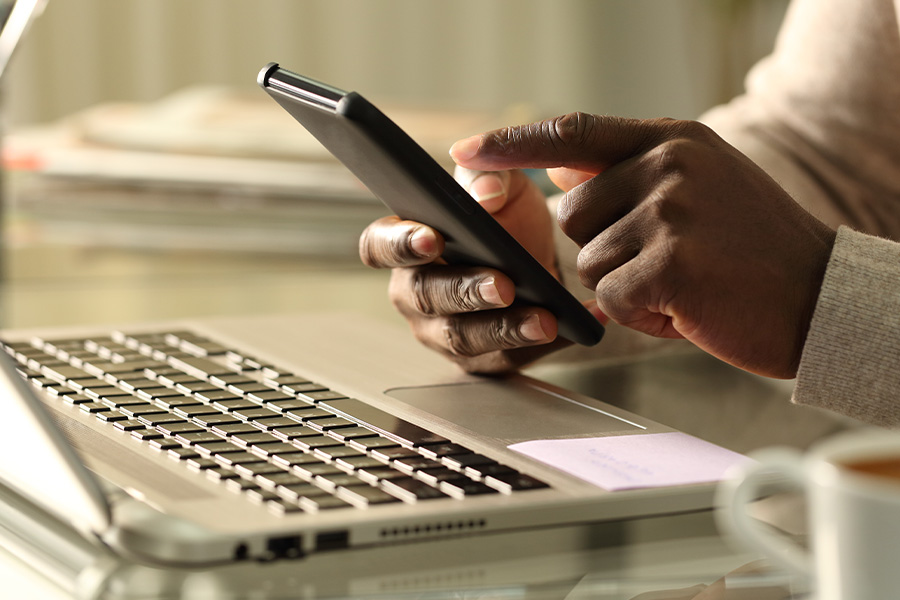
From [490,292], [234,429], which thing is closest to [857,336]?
[490,292]

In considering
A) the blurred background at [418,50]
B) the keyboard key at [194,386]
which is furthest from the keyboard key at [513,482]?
the blurred background at [418,50]

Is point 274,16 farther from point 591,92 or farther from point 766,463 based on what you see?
point 766,463

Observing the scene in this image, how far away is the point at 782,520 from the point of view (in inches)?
17.0

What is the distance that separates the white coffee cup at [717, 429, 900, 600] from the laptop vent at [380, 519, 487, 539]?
4.4 inches

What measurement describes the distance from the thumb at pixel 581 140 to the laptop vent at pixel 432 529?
0.22m

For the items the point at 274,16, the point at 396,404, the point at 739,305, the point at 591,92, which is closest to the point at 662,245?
the point at 739,305

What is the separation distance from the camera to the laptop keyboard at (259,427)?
16.2 inches

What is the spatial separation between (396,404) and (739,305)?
19 centimetres

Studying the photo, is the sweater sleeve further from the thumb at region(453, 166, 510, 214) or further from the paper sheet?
the paper sheet

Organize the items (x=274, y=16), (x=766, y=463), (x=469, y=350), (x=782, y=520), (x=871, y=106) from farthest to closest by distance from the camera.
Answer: (x=274, y=16)
(x=871, y=106)
(x=469, y=350)
(x=782, y=520)
(x=766, y=463)

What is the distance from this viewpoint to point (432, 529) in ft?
1.28

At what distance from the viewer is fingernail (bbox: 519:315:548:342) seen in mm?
618

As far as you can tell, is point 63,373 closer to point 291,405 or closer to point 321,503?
point 291,405

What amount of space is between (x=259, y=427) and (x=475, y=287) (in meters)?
0.17
